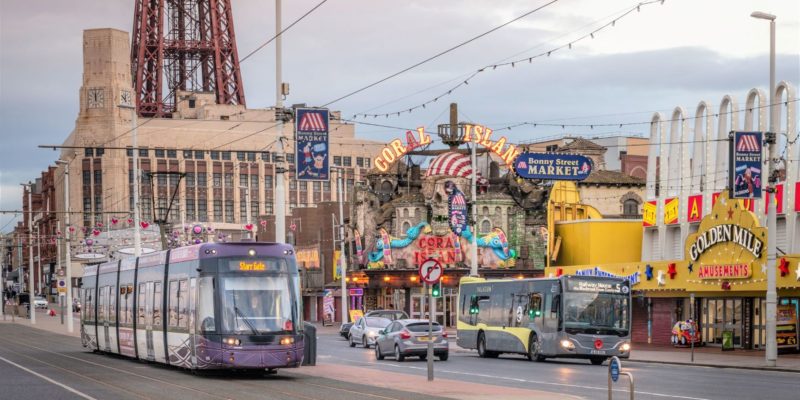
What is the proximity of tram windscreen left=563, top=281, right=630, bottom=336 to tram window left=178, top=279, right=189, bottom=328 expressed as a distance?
575 inches

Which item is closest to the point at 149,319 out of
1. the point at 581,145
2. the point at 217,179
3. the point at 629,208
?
the point at 629,208

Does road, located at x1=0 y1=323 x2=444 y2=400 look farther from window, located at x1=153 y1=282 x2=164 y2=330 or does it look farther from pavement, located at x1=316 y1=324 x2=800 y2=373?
pavement, located at x1=316 y1=324 x2=800 y2=373

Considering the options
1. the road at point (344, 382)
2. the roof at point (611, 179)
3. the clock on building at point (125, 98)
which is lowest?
the road at point (344, 382)

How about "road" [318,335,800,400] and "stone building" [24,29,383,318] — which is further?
"stone building" [24,29,383,318]

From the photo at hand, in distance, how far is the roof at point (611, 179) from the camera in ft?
268

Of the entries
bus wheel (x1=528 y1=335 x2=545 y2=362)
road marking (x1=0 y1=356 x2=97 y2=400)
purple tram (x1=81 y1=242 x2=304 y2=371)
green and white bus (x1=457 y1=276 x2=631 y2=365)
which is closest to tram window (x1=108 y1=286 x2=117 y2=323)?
road marking (x1=0 y1=356 x2=97 y2=400)

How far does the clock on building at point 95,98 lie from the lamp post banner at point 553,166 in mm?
89496

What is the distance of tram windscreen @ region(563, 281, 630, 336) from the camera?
41.1 meters

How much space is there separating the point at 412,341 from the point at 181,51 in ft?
391

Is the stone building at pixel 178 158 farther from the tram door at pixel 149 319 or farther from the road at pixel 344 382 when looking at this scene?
the tram door at pixel 149 319

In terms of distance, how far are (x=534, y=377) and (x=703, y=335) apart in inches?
890

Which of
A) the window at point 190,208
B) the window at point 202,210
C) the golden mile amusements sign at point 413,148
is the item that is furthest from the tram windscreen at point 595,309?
the window at point 202,210

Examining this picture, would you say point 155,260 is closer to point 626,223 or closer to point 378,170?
point 626,223

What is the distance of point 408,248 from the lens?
81.1m
